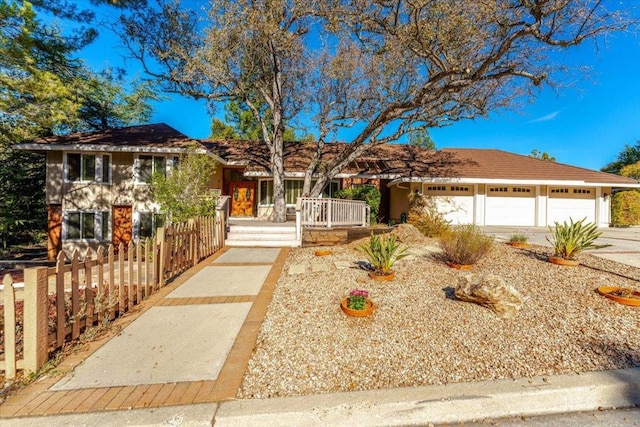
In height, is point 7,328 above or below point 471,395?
above

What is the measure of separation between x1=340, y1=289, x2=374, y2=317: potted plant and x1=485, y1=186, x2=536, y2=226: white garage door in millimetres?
14760

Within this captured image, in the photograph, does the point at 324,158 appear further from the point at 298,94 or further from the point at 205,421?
the point at 205,421

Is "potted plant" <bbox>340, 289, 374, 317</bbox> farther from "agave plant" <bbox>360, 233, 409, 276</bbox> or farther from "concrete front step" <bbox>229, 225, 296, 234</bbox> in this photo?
"concrete front step" <bbox>229, 225, 296, 234</bbox>

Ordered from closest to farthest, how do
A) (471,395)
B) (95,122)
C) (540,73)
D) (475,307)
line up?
(471,395), (475,307), (540,73), (95,122)

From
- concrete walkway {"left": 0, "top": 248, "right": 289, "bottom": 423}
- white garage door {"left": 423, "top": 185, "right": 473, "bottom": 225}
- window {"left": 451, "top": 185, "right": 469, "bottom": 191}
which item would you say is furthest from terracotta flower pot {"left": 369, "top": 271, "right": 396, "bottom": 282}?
window {"left": 451, "top": 185, "right": 469, "bottom": 191}

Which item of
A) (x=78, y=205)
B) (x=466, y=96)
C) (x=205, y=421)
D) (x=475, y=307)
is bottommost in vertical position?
(x=205, y=421)

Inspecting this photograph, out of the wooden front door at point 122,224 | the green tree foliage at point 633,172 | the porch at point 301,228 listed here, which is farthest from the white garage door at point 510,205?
the wooden front door at point 122,224

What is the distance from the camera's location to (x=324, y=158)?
16734mm

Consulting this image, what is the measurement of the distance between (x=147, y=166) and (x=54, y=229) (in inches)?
207

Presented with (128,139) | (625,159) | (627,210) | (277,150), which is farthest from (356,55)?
(625,159)

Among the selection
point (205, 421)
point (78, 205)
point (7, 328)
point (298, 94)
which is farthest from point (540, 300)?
point (78, 205)

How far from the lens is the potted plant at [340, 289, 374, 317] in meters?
3.67

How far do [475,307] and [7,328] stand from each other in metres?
5.19

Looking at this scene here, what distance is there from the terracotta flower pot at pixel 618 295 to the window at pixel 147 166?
1473 cm
